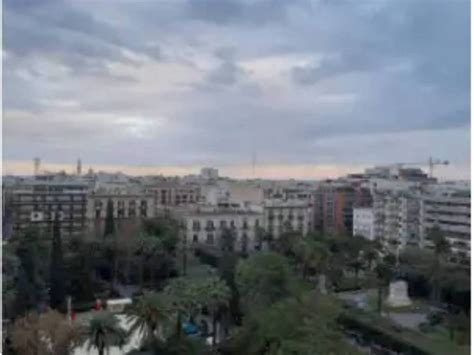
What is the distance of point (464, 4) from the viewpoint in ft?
4.39

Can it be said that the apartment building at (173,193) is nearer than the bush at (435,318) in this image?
No

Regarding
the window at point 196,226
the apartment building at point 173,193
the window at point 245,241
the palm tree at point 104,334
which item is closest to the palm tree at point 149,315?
the palm tree at point 104,334

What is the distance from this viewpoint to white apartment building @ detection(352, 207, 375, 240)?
10.7 meters

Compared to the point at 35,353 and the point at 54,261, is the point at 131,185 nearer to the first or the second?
the point at 54,261

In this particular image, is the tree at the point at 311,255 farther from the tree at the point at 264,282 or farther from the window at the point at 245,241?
the window at the point at 245,241

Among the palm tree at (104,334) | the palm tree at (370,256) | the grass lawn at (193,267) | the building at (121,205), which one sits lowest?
the grass lawn at (193,267)

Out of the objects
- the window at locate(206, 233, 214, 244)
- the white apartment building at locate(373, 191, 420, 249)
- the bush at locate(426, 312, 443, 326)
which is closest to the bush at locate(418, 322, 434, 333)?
the bush at locate(426, 312, 443, 326)

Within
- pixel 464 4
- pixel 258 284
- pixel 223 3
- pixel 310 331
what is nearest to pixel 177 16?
pixel 223 3

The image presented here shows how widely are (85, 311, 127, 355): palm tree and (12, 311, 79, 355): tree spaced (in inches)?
4.4

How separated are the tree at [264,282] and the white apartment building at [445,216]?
2759 mm

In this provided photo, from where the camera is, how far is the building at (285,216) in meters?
10.7

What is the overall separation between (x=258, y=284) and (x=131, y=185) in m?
7.14

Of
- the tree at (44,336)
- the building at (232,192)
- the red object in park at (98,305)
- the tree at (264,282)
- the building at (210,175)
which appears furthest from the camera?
the building at (232,192)

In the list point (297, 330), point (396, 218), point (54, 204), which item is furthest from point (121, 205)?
point (297, 330)
